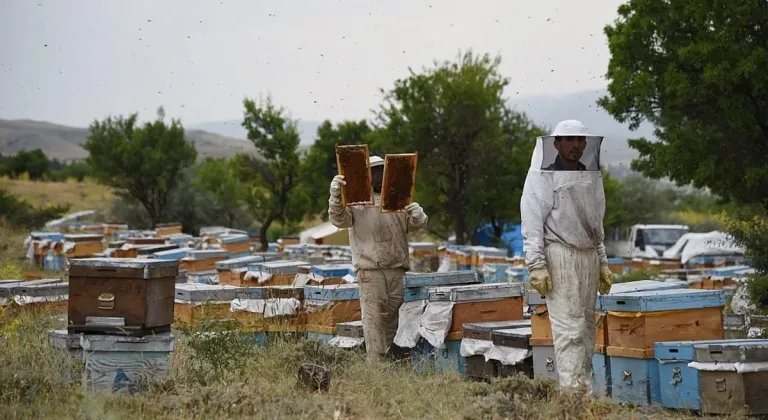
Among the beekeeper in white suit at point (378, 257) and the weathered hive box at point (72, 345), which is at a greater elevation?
the beekeeper in white suit at point (378, 257)

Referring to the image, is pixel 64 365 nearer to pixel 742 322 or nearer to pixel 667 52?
pixel 742 322

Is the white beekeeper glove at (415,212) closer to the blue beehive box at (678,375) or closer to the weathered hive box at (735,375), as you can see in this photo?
the blue beehive box at (678,375)

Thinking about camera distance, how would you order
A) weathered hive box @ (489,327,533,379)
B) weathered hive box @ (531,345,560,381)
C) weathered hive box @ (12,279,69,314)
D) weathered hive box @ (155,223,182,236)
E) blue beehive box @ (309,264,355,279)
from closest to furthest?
weathered hive box @ (531,345,560,381), weathered hive box @ (489,327,533,379), weathered hive box @ (12,279,69,314), blue beehive box @ (309,264,355,279), weathered hive box @ (155,223,182,236)

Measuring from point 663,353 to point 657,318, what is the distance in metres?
0.28

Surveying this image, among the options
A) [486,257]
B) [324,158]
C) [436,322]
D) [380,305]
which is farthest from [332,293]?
[324,158]

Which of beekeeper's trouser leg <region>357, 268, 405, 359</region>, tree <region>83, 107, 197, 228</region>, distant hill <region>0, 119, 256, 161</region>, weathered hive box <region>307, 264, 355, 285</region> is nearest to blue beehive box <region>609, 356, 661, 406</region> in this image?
beekeeper's trouser leg <region>357, 268, 405, 359</region>

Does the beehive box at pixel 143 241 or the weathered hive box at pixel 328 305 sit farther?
the beehive box at pixel 143 241

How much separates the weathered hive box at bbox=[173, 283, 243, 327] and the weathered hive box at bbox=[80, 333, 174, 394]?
215 centimetres

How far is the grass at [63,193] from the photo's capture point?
183 ft

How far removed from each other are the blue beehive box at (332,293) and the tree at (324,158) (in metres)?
25.2

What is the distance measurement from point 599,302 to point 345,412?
6.47 ft

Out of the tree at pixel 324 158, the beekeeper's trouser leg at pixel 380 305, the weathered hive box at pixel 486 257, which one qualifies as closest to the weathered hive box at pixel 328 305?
the beekeeper's trouser leg at pixel 380 305

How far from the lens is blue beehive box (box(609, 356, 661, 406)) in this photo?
21.1 feet

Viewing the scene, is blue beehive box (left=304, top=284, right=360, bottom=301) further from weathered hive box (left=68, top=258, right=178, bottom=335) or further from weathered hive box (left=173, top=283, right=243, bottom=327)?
weathered hive box (left=68, top=258, right=178, bottom=335)
